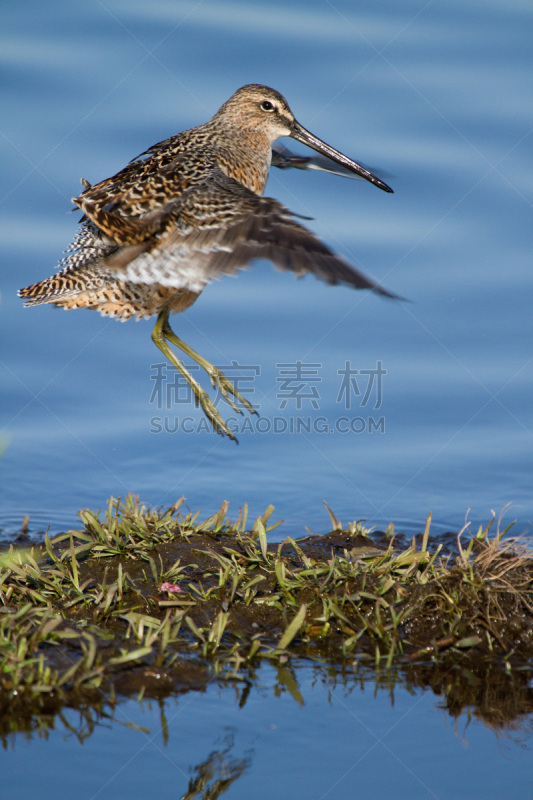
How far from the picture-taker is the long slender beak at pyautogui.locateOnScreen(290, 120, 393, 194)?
5.98 metres

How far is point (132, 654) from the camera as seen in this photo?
2984mm

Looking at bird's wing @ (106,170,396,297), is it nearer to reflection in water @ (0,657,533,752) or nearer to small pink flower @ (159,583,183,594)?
small pink flower @ (159,583,183,594)

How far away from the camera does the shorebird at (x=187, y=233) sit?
4.24m

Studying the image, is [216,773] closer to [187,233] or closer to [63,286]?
[187,233]

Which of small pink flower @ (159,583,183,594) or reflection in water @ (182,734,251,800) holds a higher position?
small pink flower @ (159,583,183,594)

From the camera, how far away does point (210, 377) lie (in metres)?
5.34

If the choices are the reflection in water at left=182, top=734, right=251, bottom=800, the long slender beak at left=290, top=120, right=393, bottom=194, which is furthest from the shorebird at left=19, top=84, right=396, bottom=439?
the reflection in water at left=182, top=734, right=251, bottom=800

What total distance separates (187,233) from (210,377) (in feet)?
3.34

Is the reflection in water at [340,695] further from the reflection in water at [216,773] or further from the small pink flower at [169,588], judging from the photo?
the small pink flower at [169,588]

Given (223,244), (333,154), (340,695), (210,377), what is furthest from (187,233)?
(340,695)

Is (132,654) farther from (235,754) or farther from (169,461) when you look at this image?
(169,461)

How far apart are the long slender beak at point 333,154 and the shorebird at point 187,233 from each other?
5.5 inches

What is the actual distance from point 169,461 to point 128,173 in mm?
1517

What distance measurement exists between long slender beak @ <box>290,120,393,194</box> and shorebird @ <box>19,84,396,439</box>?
0.14 metres
